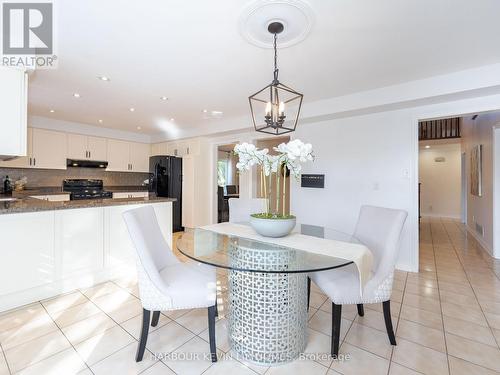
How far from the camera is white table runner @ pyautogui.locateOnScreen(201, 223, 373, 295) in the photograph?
1511 mm

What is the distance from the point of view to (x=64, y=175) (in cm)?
518

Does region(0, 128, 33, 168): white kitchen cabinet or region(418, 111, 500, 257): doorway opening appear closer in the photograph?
region(418, 111, 500, 257): doorway opening

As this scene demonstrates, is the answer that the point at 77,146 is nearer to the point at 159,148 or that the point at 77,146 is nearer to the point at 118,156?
the point at 118,156

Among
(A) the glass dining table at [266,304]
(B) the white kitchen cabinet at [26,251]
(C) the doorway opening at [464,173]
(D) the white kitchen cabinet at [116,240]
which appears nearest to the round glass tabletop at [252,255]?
(A) the glass dining table at [266,304]

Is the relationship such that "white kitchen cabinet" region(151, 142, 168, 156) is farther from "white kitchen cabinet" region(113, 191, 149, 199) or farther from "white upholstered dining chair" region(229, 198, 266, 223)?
"white upholstered dining chair" region(229, 198, 266, 223)

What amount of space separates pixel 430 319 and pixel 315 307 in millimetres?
938

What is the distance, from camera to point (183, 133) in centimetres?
551

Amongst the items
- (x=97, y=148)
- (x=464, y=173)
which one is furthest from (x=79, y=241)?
(x=464, y=173)

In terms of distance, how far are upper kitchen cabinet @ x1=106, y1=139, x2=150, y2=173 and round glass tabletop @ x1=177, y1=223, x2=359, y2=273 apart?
4508mm

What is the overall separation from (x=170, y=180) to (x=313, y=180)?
3177 mm

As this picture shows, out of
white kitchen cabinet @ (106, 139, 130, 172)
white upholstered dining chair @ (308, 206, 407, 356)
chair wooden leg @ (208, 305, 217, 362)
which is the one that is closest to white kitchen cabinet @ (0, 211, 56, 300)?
chair wooden leg @ (208, 305, 217, 362)

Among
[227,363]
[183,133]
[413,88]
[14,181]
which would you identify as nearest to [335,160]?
[413,88]

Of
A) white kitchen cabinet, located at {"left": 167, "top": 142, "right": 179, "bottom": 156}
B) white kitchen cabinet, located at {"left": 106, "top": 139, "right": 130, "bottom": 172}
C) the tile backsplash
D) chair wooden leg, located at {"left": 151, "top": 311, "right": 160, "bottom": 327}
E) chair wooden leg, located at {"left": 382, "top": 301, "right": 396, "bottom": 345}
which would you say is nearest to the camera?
chair wooden leg, located at {"left": 382, "top": 301, "right": 396, "bottom": 345}

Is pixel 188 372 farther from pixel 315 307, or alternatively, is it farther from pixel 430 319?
pixel 430 319
